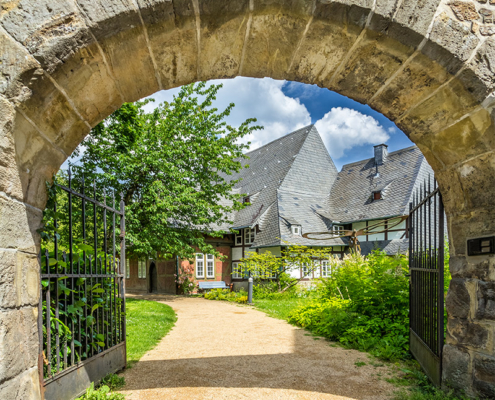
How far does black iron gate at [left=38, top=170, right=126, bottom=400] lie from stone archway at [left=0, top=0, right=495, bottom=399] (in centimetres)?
48

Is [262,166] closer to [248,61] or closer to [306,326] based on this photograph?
[306,326]

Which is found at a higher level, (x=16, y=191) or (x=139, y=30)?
(x=139, y=30)

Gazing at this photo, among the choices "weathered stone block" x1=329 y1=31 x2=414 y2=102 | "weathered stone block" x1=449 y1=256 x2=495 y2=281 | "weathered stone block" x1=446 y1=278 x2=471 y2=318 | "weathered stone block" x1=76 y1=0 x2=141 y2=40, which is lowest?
"weathered stone block" x1=446 y1=278 x2=471 y2=318

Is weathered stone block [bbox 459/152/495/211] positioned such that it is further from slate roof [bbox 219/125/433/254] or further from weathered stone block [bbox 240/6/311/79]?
slate roof [bbox 219/125/433/254]

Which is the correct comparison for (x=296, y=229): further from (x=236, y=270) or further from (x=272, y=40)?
(x=272, y=40)

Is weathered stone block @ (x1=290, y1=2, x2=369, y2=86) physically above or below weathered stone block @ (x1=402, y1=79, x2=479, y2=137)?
above

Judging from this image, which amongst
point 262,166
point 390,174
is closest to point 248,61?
point 390,174

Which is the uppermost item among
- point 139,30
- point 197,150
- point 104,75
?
point 197,150

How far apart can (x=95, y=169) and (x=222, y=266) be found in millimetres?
10067

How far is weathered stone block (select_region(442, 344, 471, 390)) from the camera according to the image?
302 cm

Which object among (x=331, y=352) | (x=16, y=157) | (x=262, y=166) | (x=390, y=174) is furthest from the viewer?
(x=262, y=166)

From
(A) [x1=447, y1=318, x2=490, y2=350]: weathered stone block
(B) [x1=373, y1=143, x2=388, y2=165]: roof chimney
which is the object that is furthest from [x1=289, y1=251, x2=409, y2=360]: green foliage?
(B) [x1=373, y1=143, x2=388, y2=165]: roof chimney

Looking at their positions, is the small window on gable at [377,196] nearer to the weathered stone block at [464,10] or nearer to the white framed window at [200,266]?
the white framed window at [200,266]

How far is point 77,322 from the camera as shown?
356 centimetres
